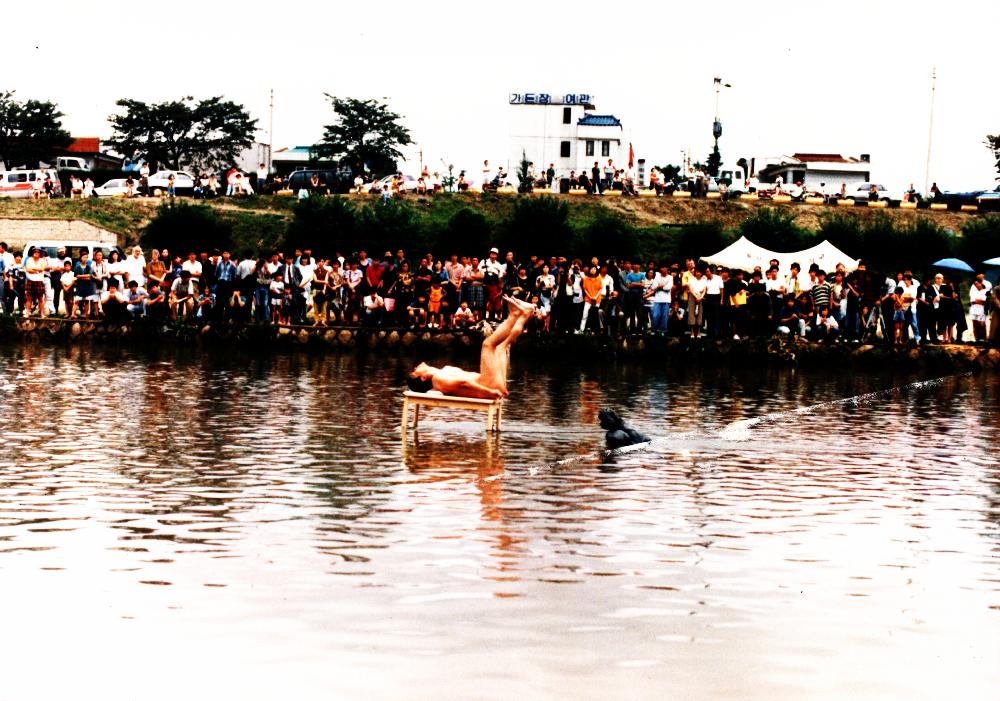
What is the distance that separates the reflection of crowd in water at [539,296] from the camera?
32.4 meters

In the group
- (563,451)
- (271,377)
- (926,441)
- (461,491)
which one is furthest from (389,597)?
(271,377)

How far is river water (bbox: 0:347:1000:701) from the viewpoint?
765 cm

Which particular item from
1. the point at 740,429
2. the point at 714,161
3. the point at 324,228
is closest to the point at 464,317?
the point at 740,429

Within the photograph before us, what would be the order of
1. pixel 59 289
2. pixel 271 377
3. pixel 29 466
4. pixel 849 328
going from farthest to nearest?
pixel 59 289, pixel 849 328, pixel 271 377, pixel 29 466

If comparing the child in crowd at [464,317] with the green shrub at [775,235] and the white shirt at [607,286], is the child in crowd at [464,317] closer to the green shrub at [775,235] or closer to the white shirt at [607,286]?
the white shirt at [607,286]

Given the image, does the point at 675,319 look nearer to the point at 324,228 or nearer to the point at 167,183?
the point at 324,228

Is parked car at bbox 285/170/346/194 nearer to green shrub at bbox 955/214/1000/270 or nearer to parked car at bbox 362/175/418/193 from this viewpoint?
parked car at bbox 362/175/418/193

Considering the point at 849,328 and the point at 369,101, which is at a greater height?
the point at 369,101

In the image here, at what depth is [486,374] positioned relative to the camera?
17672 mm

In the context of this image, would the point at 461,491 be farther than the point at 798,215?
No

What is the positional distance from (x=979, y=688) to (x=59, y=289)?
105 feet

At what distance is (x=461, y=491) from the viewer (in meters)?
13.3

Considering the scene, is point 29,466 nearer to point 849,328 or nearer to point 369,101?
point 849,328

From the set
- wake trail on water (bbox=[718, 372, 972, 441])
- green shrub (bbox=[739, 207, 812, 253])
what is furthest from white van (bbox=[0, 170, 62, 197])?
wake trail on water (bbox=[718, 372, 972, 441])
